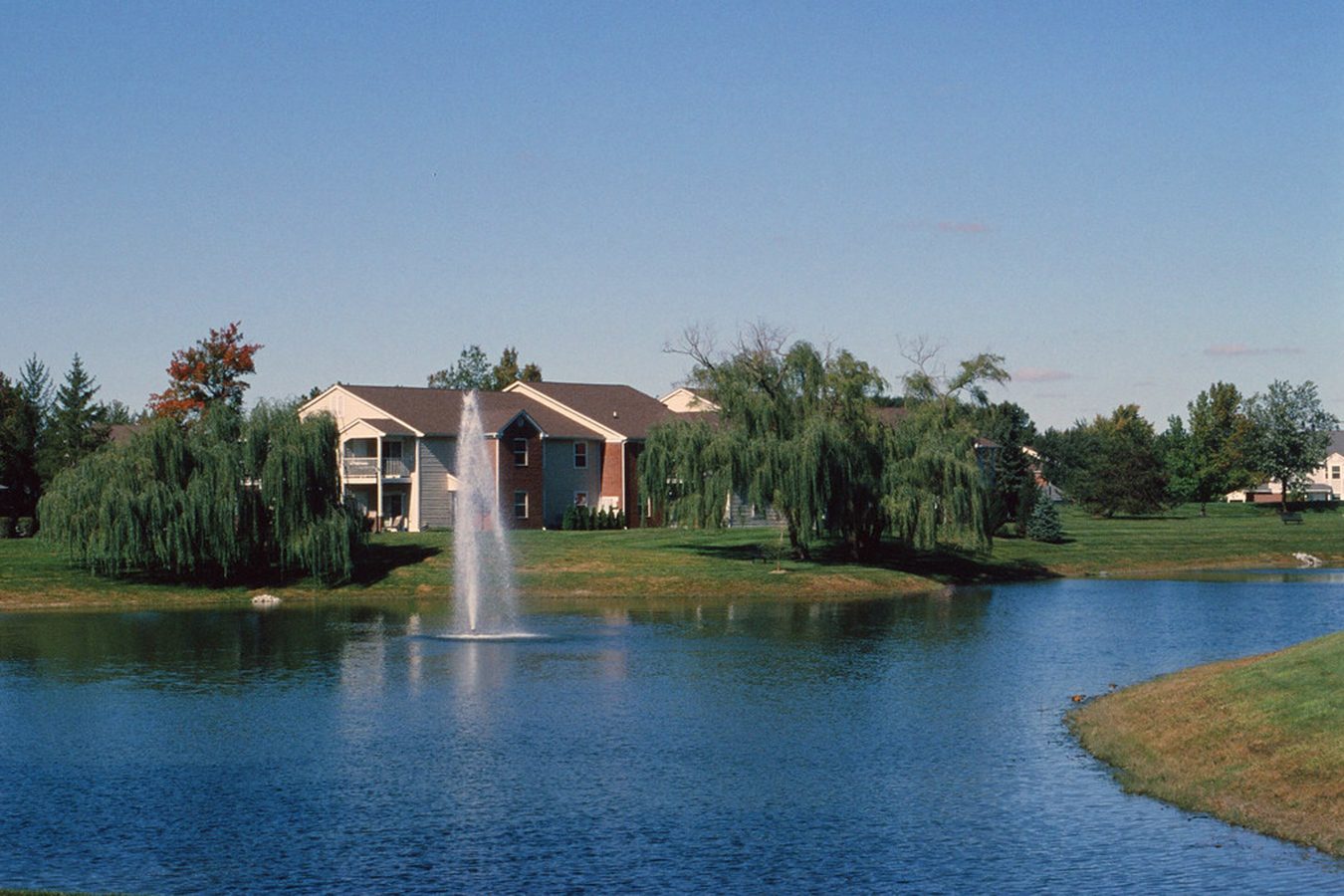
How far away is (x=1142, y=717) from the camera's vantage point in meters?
27.6

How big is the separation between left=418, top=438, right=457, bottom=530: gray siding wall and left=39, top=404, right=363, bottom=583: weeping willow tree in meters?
19.5

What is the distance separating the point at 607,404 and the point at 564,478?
A: 22.7 ft

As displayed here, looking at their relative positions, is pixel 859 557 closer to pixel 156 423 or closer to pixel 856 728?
pixel 156 423

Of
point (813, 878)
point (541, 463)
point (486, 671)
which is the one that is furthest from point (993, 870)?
point (541, 463)

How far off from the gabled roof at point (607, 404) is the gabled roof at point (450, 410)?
809mm

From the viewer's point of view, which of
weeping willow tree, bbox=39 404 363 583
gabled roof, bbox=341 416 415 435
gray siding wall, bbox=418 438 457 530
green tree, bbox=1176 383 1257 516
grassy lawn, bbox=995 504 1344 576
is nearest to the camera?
weeping willow tree, bbox=39 404 363 583

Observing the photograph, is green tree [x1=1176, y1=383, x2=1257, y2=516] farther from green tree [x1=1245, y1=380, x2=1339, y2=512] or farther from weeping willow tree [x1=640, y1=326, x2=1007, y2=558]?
weeping willow tree [x1=640, y1=326, x2=1007, y2=558]

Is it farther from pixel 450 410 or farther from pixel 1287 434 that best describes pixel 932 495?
pixel 1287 434

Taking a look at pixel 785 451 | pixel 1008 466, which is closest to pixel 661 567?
pixel 785 451

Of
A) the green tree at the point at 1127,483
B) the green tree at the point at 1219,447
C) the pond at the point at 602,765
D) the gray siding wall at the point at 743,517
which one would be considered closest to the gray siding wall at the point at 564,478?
the gray siding wall at the point at 743,517

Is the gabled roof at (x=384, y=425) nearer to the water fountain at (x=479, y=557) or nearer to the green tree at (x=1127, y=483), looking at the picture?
the water fountain at (x=479, y=557)

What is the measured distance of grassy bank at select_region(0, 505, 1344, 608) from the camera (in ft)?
199

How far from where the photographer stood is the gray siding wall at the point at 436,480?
83.0 m

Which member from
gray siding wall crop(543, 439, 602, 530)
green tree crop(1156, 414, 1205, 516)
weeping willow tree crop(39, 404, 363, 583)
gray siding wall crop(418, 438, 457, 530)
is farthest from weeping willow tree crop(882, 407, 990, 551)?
green tree crop(1156, 414, 1205, 516)
